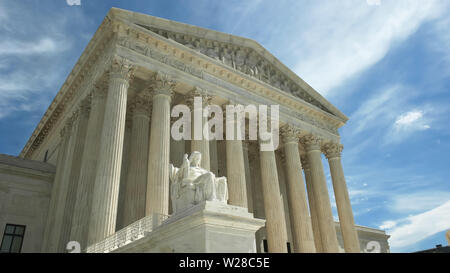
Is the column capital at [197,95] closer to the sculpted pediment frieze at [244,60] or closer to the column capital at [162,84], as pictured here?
the column capital at [162,84]

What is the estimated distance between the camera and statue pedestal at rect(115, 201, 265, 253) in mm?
9711

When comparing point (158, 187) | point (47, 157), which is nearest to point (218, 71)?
point (158, 187)

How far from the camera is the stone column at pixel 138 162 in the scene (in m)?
23.6

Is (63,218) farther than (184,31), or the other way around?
(184,31)

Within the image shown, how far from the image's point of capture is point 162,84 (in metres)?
23.3

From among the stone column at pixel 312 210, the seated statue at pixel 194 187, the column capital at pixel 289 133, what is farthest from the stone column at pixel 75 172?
the stone column at pixel 312 210

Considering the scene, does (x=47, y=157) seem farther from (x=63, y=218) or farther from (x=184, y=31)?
(x=184, y=31)

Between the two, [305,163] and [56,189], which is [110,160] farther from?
[305,163]

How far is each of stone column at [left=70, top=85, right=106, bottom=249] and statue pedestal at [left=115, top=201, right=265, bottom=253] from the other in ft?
32.6

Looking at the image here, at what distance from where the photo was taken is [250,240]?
1045 cm

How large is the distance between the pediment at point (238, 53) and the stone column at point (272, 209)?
24.8 ft
